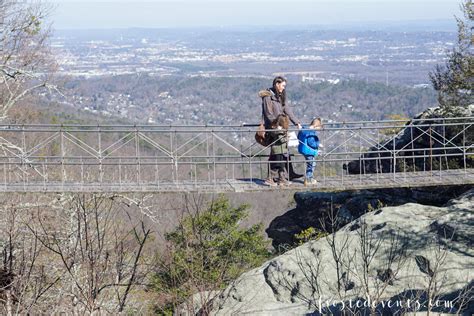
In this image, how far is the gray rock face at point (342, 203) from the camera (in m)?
16.1

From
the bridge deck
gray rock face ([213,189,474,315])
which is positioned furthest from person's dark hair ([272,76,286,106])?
gray rock face ([213,189,474,315])

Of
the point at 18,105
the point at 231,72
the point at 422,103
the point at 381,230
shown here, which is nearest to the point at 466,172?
the point at 381,230

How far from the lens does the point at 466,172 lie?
13.9 metres

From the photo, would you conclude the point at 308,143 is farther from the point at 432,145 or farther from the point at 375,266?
the point at 432,145

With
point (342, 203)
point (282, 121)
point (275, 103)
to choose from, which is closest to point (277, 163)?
point (282, 121)

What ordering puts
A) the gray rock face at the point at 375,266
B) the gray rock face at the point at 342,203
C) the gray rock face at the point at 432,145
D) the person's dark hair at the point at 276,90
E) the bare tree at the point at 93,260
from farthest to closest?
the gray rock face at the point at 432,145
the gray rock face at the point at 342,203
the person's dark hair at the point at 276,90
the gray rock face at the point at 375,266
the bare tree at the point at 93,260

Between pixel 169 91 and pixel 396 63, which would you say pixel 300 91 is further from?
pixel 396 63

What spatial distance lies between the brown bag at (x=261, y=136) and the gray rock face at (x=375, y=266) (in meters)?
2.03

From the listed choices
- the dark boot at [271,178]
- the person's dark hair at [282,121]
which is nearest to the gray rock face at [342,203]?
the dark boot at [271,178]

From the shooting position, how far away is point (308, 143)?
13.2 meters

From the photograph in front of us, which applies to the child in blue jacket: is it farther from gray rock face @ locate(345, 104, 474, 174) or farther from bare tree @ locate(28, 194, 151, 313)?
gray rock face @ locate(345, 104, 474, 174)

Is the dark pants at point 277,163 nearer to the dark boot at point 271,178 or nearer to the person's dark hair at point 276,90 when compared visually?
the dark boot at point 271,178

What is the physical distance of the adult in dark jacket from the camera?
12.6m

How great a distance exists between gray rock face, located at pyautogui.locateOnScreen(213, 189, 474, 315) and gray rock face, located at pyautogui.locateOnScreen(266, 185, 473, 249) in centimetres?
305
